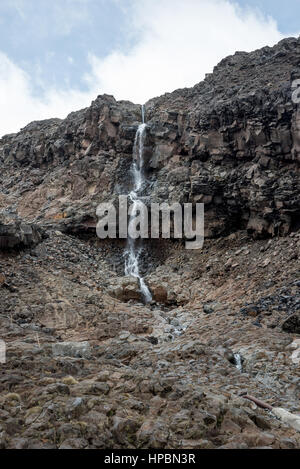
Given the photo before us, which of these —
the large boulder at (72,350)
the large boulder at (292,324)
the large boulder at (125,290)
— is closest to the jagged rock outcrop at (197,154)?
the large boulder at (125,290)

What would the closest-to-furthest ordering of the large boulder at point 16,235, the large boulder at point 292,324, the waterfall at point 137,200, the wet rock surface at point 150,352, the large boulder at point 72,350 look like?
the wet rock surface at point 150,352
the large boulder at point 72,350
the large boulder at point 292,324
the large boulder at point 16,235
the waterfall at point 137,200

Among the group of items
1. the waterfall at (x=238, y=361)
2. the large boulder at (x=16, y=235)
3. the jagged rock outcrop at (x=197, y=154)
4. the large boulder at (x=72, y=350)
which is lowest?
the waterfall at (x=238, y=361)

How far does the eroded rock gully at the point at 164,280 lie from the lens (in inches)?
190

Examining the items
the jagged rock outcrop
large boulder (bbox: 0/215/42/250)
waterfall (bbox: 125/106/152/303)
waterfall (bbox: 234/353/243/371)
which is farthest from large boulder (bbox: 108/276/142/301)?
waterfall (bbox: 234/353/243/371)

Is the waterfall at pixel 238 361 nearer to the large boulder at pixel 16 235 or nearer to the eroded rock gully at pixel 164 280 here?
the eroded rock gully at pixel 164 280

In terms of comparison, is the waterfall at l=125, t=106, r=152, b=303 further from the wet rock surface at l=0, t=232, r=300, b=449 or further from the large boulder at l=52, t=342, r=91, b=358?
the large boulder at l=52, t=342, r=91, b=358

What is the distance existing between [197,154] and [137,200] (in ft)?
16.4

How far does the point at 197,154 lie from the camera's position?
21.2m

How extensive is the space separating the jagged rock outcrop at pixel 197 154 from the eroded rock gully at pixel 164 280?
10 centimetres

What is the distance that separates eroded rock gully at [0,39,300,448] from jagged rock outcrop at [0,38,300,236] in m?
0.10

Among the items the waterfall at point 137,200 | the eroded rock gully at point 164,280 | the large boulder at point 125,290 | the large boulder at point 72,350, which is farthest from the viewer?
the waterfall at point 137,200

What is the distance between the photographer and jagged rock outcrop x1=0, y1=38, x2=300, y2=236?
17.6 metres
